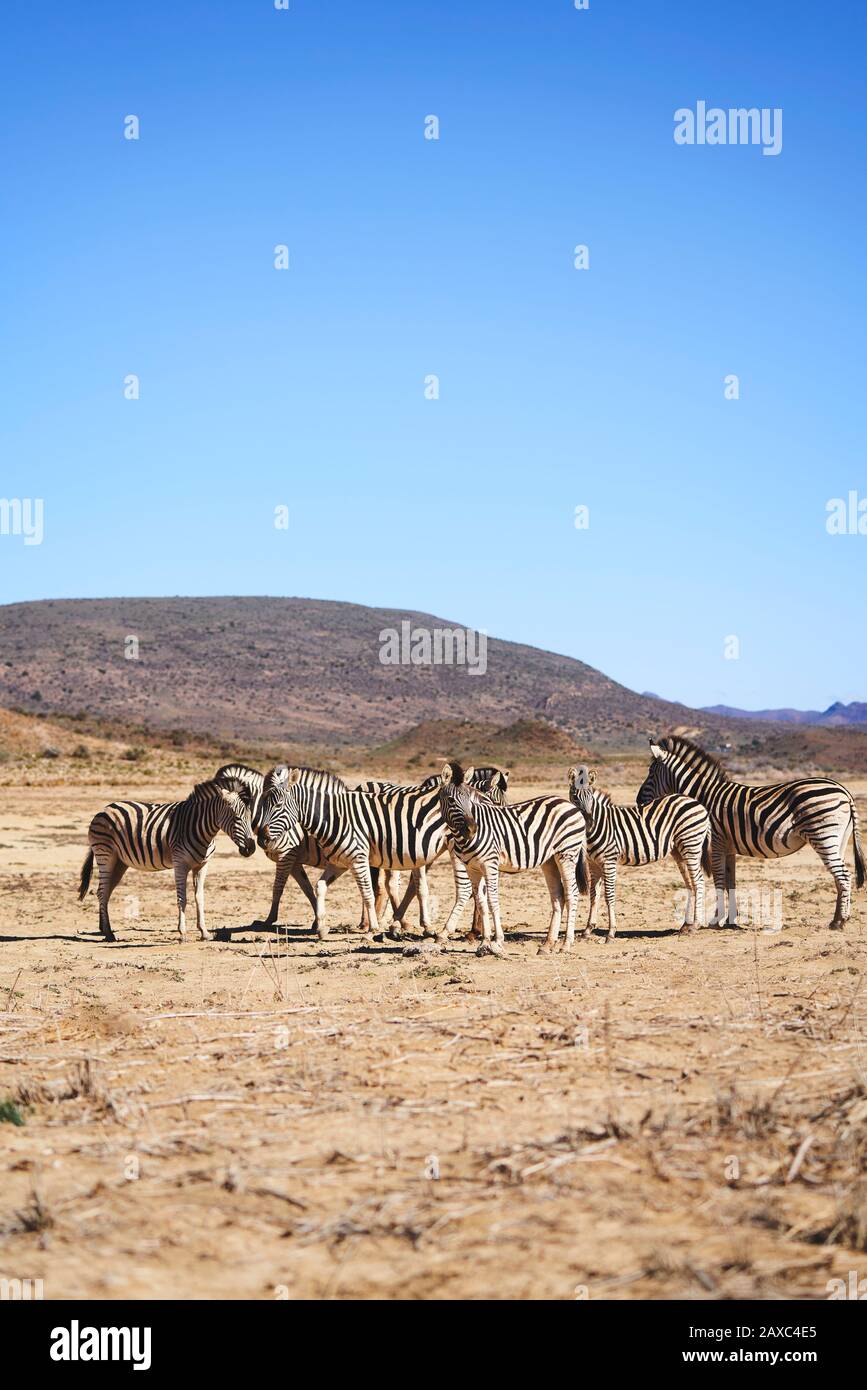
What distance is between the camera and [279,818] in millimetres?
15109

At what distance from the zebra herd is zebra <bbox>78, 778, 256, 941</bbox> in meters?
0.02

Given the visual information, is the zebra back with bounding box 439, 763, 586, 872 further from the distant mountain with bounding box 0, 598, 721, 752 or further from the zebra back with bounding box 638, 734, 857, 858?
the distant mountain with bounding box 0, 598, 721, 752

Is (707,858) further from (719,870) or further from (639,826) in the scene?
(639,826)

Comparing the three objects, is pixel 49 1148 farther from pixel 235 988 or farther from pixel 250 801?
pixel 250 801

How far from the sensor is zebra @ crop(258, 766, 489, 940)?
48.6 ft

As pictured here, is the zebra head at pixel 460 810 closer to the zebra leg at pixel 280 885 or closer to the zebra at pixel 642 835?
the zebra at pixel 642 835

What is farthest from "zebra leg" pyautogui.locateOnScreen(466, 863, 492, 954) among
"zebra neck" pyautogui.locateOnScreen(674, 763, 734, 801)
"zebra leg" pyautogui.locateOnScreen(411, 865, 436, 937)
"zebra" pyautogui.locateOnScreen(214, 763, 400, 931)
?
"zebra neck" pyautogui.locateOnScreen(674, 763, 734, 801)

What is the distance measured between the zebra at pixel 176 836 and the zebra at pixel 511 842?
2730 millimetres

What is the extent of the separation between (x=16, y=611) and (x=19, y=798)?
9211cm

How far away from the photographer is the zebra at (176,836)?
15.1 meters

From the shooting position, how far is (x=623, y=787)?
42.8 m

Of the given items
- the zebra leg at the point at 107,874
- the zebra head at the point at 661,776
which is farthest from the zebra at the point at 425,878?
the zebra leg at the point at 107,874

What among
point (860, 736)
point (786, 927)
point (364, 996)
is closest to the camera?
point (364, 996)
